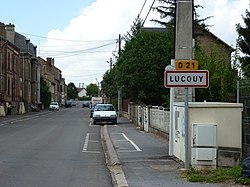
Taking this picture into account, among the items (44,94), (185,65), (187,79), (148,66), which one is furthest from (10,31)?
(187,79)

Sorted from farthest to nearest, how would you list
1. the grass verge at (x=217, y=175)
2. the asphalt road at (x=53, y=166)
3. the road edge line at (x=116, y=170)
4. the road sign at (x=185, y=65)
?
the road sign at (x=185, y=65) < the asphalt road at (x=53, y=166) < the road edge line at (x=116, y=170) < the grass verge at (x=217, y=175)

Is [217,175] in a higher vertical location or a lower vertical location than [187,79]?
lower

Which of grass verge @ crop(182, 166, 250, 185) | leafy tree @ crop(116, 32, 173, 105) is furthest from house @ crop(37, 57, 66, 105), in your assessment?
grass verge @ crop(182, 166, 250, 185)

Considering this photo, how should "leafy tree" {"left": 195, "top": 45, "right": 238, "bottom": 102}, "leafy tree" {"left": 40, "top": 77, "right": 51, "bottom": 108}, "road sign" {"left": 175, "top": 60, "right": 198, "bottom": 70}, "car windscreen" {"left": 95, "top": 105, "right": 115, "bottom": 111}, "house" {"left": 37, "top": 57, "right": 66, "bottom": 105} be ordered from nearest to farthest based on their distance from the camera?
1. "road sign" {"left": 175, "top": 60, "right": 198, "bottom": 70}
2. "leafy tree" {"left": 195, "top": 45, "right": 238, "bottom": 102}
3. "car windscreen" {"left": 95, "top": 105, "right": 115, "bottom": 111}
4. "leafy tree" {"left": 40, "top": 77, "right": 51, "bottom": 108}
5. "house" {"left": 37, "top": 57, "right": 66, "bottom": 105}

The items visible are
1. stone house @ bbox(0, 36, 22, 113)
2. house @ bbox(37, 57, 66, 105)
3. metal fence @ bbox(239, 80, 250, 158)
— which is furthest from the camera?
house @ bbox(37, 57, 66, 105)

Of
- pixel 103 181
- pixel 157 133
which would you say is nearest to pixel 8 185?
pixel 103 181

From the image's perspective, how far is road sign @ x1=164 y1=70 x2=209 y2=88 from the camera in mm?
12383

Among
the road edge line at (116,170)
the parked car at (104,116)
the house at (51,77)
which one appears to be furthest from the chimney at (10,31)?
the road edge line at (116,170)

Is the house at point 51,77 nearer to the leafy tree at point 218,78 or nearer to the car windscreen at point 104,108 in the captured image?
the car windscreen at point 104,108

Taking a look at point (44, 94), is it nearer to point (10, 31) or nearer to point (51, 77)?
point (10, 31)

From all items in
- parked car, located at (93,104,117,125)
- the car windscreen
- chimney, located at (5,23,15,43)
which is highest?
chimney, located at (5,23,15,43)

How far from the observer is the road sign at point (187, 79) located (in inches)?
488

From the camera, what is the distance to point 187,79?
1242 centimetres

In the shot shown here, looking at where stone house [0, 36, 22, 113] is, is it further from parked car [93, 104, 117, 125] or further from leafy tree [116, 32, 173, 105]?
leafy tree [116, 32, 173, 105]
